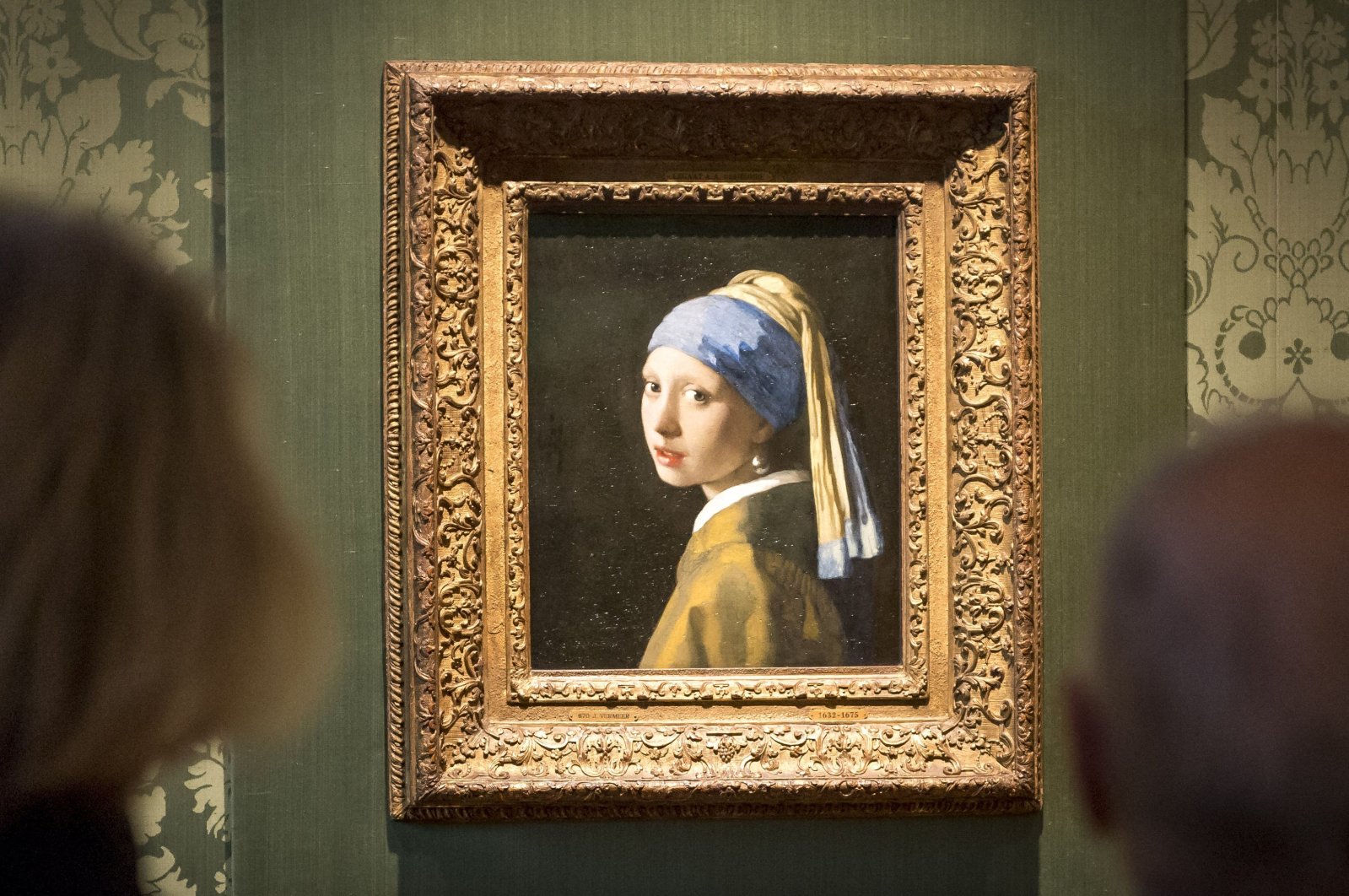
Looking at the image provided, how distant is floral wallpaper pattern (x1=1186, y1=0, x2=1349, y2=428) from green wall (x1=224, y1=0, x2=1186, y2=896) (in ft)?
0.22

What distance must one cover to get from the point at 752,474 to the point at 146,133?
1.22 m

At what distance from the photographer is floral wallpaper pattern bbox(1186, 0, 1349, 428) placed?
2.03 meters

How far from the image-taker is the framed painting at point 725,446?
6.25ft

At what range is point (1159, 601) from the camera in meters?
0.43

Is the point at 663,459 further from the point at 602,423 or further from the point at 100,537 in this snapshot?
the point at 100,537

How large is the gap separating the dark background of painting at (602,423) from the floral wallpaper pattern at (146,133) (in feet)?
2.01

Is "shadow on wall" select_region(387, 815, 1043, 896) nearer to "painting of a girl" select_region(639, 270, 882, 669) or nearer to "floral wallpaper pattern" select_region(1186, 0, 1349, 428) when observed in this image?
"painting of a girl" select_region(639, 270, 882, 669)

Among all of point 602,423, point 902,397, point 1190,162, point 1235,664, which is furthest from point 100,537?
point 1190,162

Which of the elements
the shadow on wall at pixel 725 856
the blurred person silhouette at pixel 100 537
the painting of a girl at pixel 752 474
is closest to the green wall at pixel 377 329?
the shadow on wall at pixel 725 856

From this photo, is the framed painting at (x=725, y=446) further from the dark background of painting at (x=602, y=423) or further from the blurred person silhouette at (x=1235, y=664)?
the blurred person silhouette at (x=1235, y=664)

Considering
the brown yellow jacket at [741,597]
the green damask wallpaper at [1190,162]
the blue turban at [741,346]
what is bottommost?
the brown yellow jacket at [741,597]

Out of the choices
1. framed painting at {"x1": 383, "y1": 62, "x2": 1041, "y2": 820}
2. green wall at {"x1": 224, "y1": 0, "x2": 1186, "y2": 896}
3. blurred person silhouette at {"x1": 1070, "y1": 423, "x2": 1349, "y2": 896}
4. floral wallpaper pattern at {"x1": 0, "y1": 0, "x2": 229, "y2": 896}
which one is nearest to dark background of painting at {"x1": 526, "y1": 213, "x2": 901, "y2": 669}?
framed painting at {"x1": 383, "y1": 62, "x2": 1041, "y2": 820}

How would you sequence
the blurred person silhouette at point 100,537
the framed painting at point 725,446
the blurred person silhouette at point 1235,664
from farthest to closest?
the framed painting at point 725,446, the blurred person silhouette at point 100,537, the blurred person silhouette at point 1235,664

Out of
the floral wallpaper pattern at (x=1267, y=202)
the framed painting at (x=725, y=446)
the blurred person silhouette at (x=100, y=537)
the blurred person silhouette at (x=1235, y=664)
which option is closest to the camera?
the blurred person silhouette at (x=1235, y=664)
